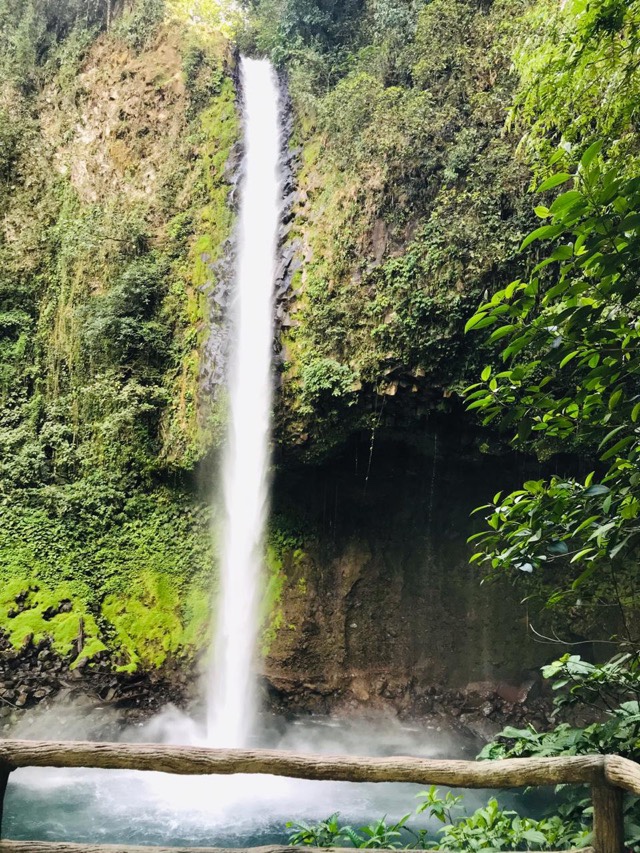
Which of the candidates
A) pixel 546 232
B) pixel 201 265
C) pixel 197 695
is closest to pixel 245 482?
pixel 197 695

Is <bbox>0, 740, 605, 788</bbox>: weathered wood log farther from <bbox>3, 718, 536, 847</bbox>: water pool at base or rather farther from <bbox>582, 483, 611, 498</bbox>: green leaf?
<bbox>3, 718, 536, 847</bbox>: water pool at base

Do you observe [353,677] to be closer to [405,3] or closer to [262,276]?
[262,276]

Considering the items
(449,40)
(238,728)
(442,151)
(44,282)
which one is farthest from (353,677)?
(449,40)

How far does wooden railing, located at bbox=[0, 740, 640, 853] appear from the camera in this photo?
1.92 m

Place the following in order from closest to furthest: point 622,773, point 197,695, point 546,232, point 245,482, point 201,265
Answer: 1. point 546,232
2. point 622,773
3. point 197,695
4. point 245,482
5. point 201,265

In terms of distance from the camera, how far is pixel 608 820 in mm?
1903

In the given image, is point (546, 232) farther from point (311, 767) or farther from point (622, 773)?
point (311, 767)

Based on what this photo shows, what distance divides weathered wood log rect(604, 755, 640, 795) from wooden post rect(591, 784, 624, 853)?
50 millimetres

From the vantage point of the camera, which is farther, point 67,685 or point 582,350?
point 67,685

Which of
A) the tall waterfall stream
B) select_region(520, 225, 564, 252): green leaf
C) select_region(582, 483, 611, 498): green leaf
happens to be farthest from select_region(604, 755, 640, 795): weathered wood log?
the tall waterfall stream

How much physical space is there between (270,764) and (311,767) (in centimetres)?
13

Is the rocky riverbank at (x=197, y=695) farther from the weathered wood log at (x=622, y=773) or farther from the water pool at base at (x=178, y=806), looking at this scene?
the weathered wood log at (x=622, y=773)

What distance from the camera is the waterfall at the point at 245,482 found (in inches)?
300

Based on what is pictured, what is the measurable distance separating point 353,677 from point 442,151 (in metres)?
6.74
